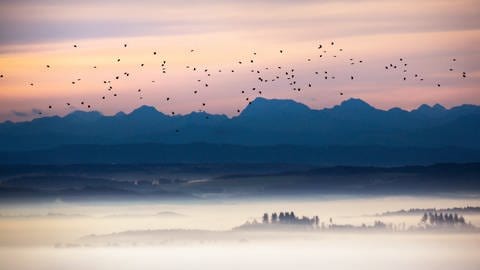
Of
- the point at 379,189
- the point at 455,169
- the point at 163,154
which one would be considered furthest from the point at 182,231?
the point at 163,154

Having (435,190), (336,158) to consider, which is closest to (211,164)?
(336,158)

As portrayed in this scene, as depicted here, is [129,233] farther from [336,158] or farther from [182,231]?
[336,158]

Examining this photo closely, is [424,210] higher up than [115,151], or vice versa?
[115,151]

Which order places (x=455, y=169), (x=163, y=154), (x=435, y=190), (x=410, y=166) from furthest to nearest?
(x=163, y=154) → (x=410, y=166) → (x=455, y=169) → (x=435, y=190)

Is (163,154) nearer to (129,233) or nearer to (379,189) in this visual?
(379,189)

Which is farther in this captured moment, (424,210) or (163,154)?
(163,154)

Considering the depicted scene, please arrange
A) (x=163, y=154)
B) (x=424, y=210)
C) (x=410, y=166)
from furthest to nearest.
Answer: (x=163, y=154)
(x=410, y=166)
(x=424, y=210)

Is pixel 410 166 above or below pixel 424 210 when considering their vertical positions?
above

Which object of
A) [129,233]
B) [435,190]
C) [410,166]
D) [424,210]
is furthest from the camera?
[410,166]

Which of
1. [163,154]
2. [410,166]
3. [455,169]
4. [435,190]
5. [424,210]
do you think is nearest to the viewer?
[424,210]
